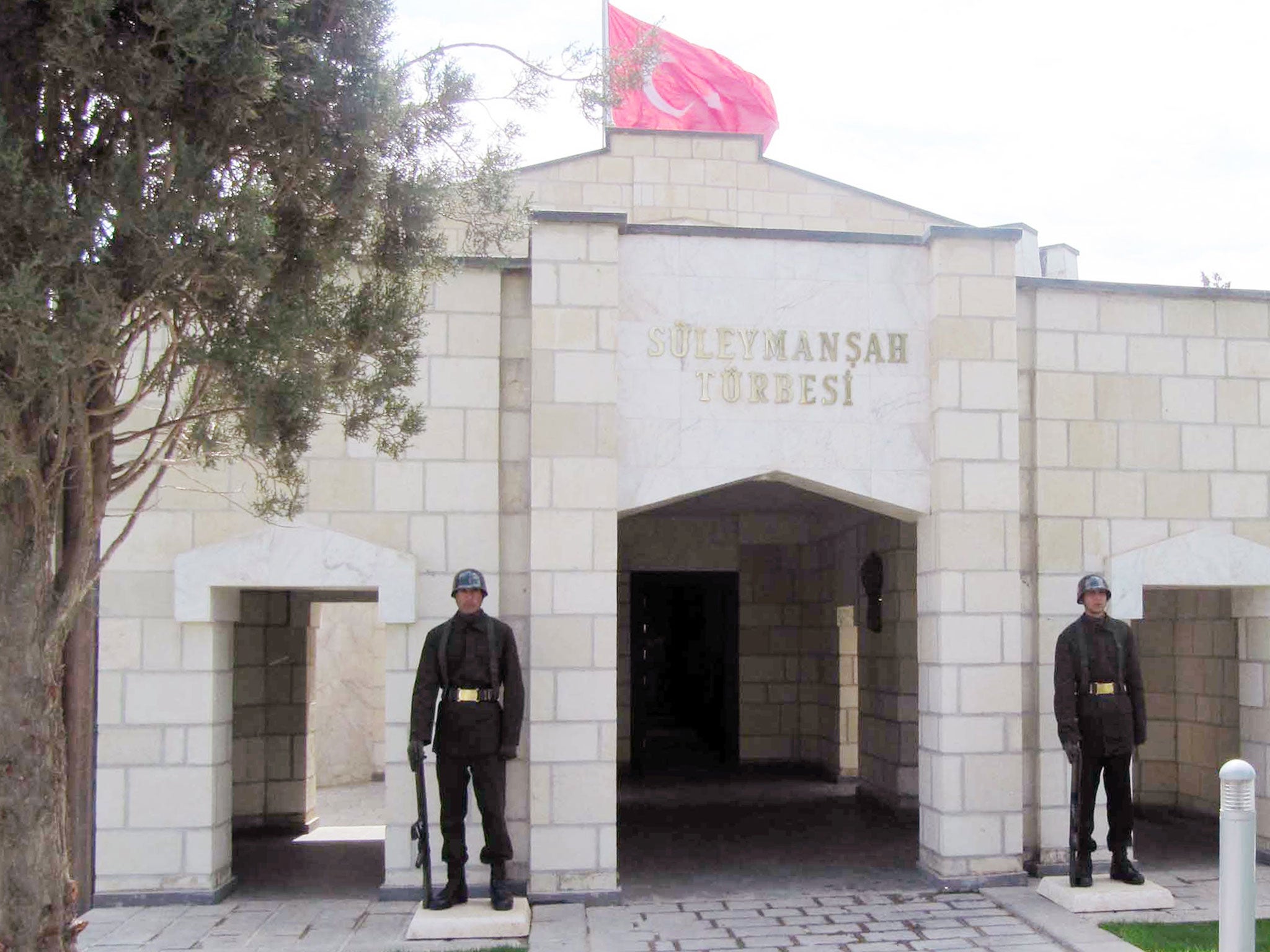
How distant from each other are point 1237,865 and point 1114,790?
9.26 feet

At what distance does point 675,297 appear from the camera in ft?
26.6

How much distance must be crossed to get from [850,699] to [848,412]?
5.96 m

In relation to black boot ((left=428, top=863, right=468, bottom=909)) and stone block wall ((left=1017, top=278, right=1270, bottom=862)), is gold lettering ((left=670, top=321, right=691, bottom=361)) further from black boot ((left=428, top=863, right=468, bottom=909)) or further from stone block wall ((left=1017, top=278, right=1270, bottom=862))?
black boot ((left=428, top=863, right=468, bottom=909))

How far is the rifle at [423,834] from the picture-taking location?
6.99 metres

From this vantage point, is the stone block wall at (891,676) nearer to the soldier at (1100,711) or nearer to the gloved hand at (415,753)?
the soldier at (1100,711)

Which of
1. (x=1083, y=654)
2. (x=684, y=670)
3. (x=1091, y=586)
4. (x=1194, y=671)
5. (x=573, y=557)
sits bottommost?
(x=684, y=670)

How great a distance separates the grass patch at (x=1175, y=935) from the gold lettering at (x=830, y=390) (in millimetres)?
3338

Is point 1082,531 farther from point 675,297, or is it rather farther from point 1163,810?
point 1163,810

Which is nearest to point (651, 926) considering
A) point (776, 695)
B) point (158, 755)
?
point (158, 755)

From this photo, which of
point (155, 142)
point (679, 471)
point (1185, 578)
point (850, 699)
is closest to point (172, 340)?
point (155, 142)

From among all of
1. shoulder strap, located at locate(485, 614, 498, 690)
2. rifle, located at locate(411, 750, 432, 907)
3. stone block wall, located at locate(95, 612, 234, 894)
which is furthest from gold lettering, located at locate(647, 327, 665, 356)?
stone block wall, located at locate(95, 612, 234, 894)

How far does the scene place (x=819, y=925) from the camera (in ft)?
23.0

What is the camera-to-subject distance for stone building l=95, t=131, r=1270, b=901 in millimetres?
7633

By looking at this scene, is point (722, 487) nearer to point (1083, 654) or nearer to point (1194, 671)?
point (1083, 654)
